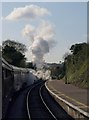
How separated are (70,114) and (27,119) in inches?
119

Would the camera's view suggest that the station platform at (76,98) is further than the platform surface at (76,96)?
No

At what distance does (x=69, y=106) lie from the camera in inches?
1077

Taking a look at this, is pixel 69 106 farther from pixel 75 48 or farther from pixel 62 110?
pixel 75 48

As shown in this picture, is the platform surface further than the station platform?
Yes

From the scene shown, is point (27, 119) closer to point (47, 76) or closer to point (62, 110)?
point (62, 110)

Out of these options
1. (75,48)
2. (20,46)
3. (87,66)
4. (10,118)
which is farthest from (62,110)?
(20,46)

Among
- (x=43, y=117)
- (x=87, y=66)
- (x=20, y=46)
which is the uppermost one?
(x=20, y=46)

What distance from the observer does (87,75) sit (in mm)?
57531

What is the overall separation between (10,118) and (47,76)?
453 ft

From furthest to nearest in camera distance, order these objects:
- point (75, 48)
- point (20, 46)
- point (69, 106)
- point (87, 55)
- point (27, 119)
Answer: point (20, 46) → point (75, 48) → point (87, 55) → point (69, 106) → point (27, 119)

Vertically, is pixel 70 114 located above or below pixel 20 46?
below

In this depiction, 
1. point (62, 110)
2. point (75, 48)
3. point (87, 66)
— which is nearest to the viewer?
point (62, 110)

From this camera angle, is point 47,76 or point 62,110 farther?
point 47,76

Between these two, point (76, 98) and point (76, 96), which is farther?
point (76, 96)
